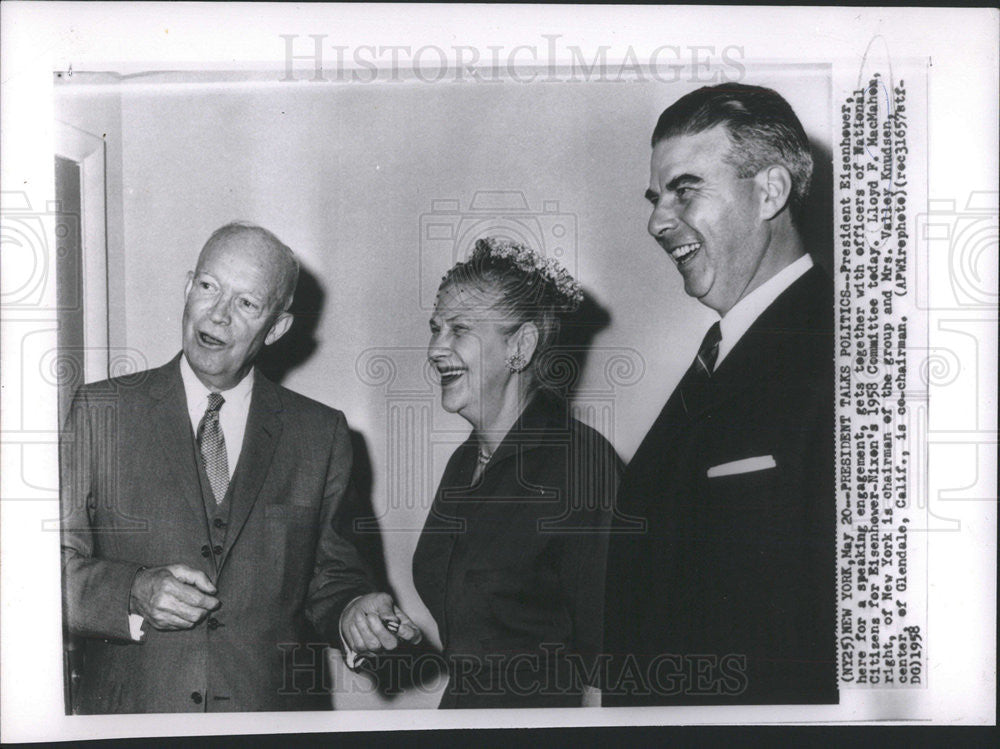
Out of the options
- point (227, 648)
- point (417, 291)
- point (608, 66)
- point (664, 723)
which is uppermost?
point (608, 66)

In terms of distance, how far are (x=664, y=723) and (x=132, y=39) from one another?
1.85 meters

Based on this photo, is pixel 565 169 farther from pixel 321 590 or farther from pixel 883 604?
pixel 883 604

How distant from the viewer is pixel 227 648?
190 centimetres

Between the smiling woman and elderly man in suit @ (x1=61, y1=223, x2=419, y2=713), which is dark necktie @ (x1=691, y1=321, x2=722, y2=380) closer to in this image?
the smiling woman

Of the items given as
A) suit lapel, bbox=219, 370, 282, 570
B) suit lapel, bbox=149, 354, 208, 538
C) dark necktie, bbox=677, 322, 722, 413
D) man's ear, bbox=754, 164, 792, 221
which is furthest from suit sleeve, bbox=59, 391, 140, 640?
man's ear, bbox=754, 164, 792, 221

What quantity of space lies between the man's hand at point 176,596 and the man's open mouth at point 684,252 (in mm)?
1187

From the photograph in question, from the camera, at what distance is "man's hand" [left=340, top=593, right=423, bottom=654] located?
190 cm

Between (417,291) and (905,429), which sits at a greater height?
(417,291)

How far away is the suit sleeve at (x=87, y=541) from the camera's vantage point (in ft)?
6.20

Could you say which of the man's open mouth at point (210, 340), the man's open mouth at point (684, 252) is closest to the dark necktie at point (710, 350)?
the man's open mouth at point (684, 252)

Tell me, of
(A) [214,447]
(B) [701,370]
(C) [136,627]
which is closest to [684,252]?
(B) [701,370]


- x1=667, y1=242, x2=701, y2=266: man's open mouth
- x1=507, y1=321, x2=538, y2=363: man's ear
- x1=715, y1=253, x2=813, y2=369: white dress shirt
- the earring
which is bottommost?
the earring

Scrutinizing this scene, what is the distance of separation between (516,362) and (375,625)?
625mm

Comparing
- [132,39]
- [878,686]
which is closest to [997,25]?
[878,686]
